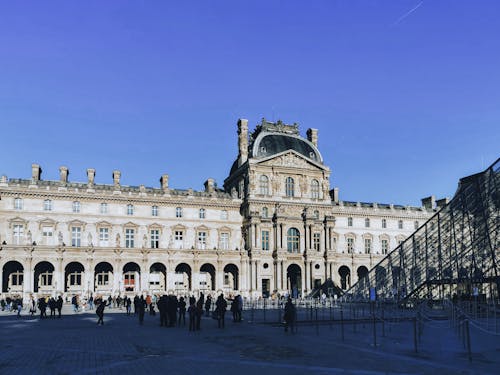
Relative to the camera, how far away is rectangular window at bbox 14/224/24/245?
51.1 meters

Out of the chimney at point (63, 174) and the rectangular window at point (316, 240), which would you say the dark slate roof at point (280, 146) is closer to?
the rectangular window at point (316, 240)

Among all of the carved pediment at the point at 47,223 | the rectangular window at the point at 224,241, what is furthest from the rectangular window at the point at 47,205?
the rectangular window at the point at 224,241

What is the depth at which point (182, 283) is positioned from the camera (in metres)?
57.6

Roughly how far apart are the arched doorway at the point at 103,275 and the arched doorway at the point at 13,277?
23.6 feet

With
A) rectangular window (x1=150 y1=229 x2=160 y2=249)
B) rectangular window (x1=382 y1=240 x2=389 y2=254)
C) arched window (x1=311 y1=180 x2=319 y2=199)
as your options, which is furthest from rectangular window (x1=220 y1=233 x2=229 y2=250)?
rectangular window (x1=382 y1=240 x2=389 y2=254)

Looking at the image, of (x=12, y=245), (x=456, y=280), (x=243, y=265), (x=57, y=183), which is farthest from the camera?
(x=243, y=265)

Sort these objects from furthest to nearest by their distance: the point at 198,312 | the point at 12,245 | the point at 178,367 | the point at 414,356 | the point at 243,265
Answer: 1. the point at 243,265
2. the point at 12,245
3. the point at 198,312
4. the point at 414,356
5. the point at 178,367

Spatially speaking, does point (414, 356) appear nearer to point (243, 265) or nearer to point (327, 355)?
point (327, 355)

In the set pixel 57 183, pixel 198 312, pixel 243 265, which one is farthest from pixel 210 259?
pixel 198 312

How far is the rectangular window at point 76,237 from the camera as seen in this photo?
5319 cm

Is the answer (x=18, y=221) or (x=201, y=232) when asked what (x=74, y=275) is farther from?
(x=201, y=232)

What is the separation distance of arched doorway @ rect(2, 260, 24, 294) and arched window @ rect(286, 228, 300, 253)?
28.4m

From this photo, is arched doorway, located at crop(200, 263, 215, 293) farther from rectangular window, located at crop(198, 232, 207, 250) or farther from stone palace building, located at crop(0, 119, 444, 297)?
rectangular window, located at crop(198, 232, 207, 250)

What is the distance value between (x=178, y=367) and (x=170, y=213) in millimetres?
44947
